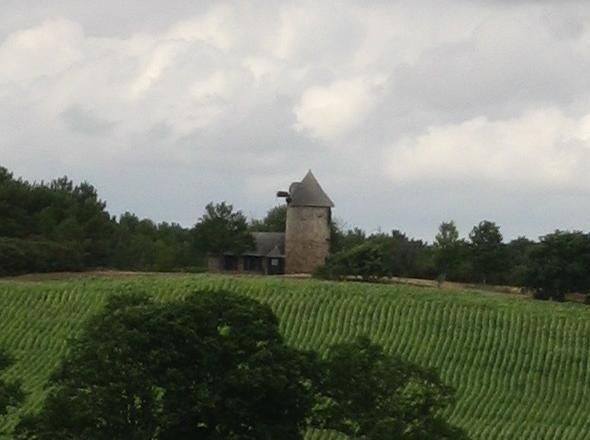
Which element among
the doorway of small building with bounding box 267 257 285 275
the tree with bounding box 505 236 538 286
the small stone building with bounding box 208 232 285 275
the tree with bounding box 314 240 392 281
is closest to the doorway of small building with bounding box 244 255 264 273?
the small stone building with bounding box 208 232 285 275

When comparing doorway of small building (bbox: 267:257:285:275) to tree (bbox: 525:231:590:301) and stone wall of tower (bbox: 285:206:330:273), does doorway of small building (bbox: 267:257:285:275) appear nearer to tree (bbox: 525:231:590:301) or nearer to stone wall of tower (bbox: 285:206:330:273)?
stone wall of tower (bbox: 285:206:330:273)

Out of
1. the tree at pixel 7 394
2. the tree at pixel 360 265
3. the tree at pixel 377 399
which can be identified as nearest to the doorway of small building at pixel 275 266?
the tree at pixel 360 265

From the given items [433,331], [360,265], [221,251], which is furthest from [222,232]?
[433,331]

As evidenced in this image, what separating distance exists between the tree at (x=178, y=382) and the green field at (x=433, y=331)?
1686 centimetres

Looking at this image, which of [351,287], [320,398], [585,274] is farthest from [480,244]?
[320,398]

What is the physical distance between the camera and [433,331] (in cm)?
6312

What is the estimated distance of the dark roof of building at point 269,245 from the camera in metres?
94.2

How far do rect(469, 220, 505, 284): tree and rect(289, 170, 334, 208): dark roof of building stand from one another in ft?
32.5

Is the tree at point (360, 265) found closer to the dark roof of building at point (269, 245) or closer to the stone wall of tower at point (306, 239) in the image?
the stone wall of tower at point (306, 239)

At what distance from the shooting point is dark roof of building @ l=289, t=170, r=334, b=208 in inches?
3617

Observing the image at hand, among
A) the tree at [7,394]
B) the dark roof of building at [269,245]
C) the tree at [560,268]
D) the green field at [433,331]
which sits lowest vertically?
the tree at [7,394]

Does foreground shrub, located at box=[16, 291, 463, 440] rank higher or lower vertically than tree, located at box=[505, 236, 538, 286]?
lower

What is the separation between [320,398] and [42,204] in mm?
67375

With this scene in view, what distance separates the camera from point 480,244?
95250mm
